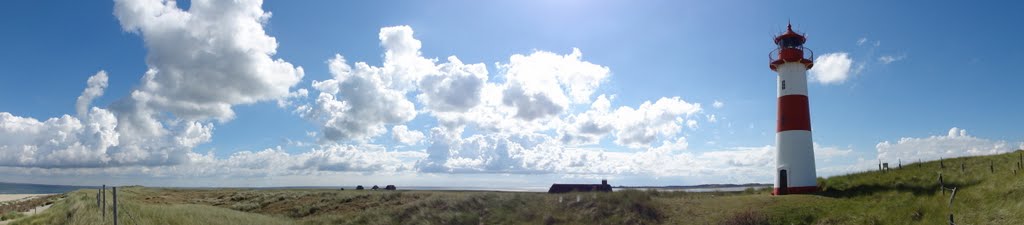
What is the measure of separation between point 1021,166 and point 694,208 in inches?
610

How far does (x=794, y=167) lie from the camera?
32.3 m

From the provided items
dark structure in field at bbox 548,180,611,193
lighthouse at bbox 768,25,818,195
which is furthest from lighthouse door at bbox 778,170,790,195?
dark structure in field at bbox 548,180,611,193

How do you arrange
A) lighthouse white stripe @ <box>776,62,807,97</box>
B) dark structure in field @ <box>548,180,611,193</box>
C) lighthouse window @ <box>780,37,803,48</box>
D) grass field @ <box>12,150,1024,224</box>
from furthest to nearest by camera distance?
dark structure in field @ <box>548,180,611,193</box> < lighthouse window @ <box>780,37,803,48</box> < lighthouse white stripe @ <box>776,62,807,97</box> < grass field @ <box>12,150,1024,224</box>

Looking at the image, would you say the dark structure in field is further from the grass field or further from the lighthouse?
the lighthouse

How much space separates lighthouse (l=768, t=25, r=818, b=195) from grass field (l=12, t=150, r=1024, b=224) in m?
1.40

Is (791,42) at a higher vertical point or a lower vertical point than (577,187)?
higher

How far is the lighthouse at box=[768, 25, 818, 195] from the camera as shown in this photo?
3222 cm

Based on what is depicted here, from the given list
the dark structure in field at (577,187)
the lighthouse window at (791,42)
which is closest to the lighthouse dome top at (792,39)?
the lighthouse window at (791,42)

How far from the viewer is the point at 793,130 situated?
32531 mm

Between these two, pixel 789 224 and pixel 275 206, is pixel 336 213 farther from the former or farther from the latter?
pixel 789 224

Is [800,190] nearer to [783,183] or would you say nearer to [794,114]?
[783,183]

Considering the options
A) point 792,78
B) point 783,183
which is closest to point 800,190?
point 783,183

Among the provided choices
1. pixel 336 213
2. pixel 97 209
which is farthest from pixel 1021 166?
pixel 97 209

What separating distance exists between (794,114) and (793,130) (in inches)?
37.4
